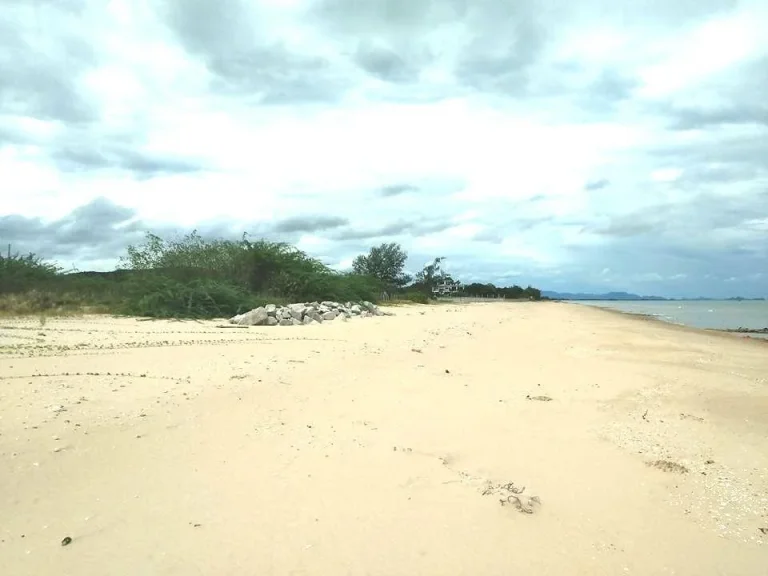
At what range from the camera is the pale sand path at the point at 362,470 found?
3.37m

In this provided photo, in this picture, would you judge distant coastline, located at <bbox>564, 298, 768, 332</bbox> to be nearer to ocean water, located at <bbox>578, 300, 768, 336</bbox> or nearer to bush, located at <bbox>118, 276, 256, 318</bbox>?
ocean water, located at <bbox>578, 300, 768, 336</bbox>

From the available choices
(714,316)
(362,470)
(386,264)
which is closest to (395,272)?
(386,264)

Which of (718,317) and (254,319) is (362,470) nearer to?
(254,319)

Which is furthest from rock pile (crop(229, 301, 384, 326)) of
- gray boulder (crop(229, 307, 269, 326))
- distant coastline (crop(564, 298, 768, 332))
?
distant coastline (crop(564, 298, 768, 332))

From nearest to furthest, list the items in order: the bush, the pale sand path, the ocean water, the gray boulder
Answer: the pale sand path < the gray boulder < the bush < the ocean water

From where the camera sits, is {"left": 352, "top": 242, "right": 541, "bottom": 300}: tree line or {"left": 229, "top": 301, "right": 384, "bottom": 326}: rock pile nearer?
{"left": 229, "top": 301, "right": 384, "bottom": 326}: rock pile


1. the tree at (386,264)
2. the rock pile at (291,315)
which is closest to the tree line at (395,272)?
the tree at (386,264)

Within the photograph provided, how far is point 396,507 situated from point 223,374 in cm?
492

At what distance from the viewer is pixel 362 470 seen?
15.2 feet

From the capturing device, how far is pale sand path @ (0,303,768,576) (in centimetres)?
337

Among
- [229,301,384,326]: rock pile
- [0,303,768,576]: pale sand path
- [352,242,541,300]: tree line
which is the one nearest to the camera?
[0,303,768,576]: pale sand path

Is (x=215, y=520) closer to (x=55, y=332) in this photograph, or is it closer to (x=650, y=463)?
(x=650, y=463)

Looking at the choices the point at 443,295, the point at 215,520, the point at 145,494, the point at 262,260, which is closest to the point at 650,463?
the point at 215,520

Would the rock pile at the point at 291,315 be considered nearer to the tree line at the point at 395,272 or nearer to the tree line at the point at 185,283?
the tree line at the point at 185,283
